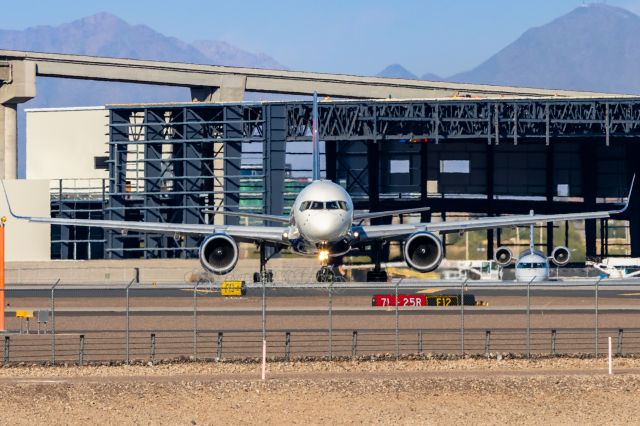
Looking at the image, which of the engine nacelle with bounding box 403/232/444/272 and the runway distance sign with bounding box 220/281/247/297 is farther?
the engine nacelle with bounding box 403/232/444/272

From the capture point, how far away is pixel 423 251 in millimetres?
63031

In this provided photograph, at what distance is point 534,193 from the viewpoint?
115 meters

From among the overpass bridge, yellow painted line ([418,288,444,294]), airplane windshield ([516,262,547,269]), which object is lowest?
yellow painted line ([418,288,444,294])

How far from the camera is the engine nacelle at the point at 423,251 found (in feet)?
205

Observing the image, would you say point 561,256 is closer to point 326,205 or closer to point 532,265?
point 532,265

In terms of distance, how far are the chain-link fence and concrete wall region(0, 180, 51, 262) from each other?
30482mm

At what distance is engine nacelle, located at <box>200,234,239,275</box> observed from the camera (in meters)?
63.2

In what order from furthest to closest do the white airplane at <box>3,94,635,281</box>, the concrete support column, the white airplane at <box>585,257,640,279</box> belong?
the concrete support column
the white airplane at <box>585,257,640,279</box>
the white airplane at <box>3,94,635,281</box>

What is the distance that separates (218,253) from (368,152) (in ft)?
163

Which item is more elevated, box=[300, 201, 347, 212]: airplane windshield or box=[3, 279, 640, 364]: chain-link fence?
box=[300, 201, 347, 212]: airplane windshield

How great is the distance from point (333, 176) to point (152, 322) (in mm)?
67690

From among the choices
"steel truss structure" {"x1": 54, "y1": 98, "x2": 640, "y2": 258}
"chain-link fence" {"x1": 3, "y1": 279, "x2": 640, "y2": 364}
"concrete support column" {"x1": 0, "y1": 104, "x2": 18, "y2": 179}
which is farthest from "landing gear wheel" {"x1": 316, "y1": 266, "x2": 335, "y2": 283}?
"concrete support column" {"x1": 0, "y1": 104, "x2": 18, "y2": 179}

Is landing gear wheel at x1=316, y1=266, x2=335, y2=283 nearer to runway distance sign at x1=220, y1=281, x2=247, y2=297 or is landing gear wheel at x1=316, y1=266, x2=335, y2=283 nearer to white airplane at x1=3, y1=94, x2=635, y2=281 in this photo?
white airplane at x1=3, y1=94, x2=635, y2=281

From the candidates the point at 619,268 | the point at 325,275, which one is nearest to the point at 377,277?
the point at 325,275
